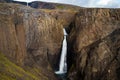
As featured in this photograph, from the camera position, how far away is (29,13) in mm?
127938

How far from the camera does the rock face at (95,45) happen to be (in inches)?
4560

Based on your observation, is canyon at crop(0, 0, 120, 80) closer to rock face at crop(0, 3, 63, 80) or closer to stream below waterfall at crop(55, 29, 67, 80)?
rock face at crop(0, 3, 63, 80)

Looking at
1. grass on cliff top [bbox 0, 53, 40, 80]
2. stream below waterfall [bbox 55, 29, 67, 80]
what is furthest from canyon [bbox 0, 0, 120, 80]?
stream below waterfall [bbox 55, 29, 67, 80]

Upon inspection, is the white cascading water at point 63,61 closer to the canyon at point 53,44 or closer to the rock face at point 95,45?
the canyon at point 53,44

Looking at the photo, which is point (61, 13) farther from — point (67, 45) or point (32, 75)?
point (32, 75)

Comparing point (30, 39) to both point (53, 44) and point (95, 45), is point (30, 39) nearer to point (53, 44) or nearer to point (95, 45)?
point (53, 44)

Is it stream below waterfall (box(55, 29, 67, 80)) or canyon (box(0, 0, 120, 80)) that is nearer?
canyon (box(0, 0, 120, 80))

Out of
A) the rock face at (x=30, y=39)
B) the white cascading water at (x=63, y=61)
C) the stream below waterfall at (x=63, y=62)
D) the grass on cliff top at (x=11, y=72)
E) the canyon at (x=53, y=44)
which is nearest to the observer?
the grass on cliff top at (x=11, y=72)

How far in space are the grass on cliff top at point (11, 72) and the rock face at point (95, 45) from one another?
21.7 m

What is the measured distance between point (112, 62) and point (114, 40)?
9698 millimetres

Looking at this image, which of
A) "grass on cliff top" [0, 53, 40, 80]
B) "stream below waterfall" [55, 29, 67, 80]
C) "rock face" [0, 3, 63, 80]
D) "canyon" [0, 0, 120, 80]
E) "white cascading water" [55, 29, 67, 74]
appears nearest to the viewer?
"grass on cliff top" [0, 53, 40, 80]

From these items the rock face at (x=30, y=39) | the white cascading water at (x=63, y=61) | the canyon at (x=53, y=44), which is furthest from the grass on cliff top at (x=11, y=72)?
the white cascading water at (x=63, y=61)

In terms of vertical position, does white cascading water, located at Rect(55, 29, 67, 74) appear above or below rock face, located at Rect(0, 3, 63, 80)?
below

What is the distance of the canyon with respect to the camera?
10881cm
